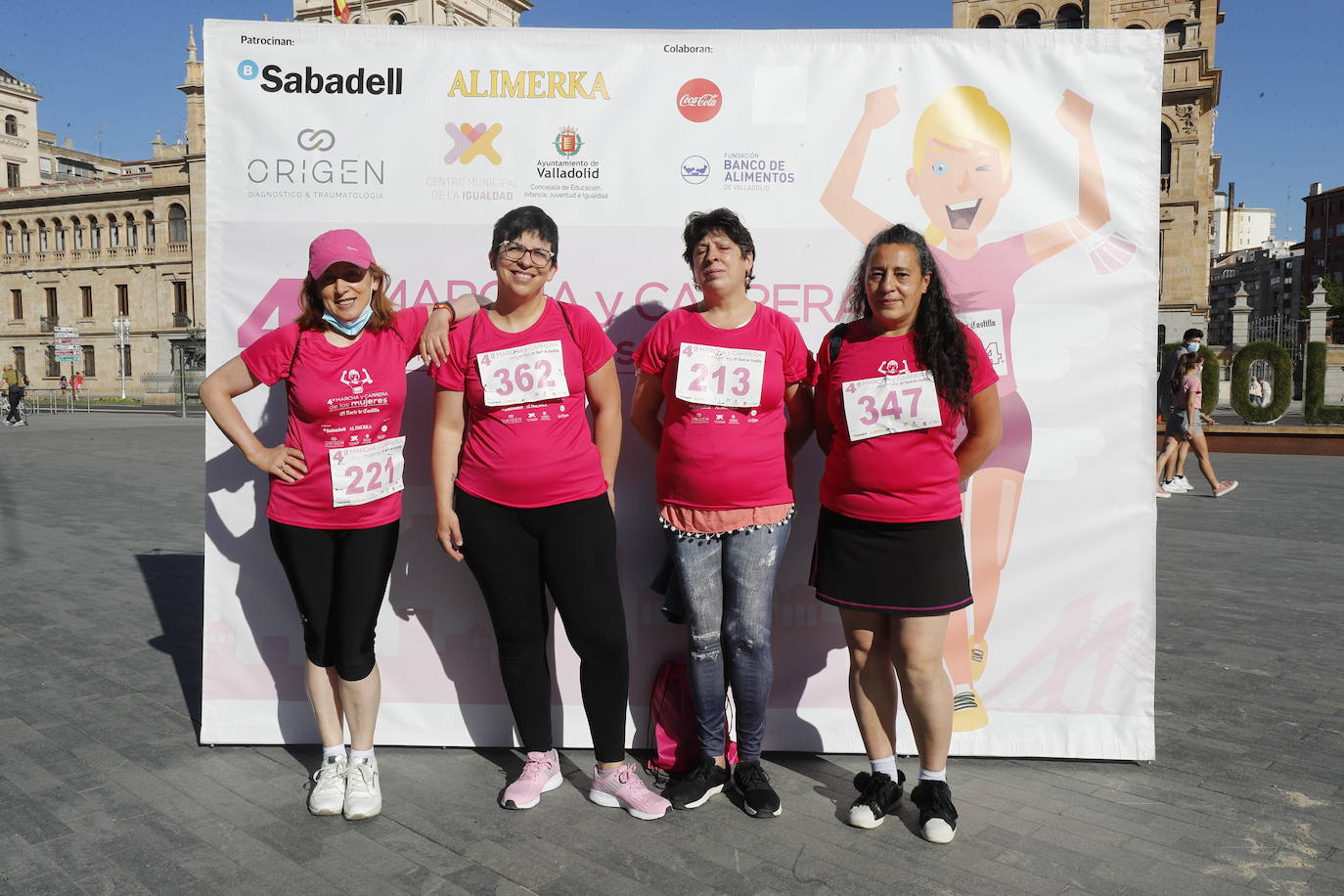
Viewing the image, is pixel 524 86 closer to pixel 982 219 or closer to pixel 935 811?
pixel 982 219

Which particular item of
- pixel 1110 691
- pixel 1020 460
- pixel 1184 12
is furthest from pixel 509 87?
pixel 1184 12

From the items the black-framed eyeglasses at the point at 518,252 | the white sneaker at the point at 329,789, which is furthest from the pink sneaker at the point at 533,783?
the black-framed eyeglasses at the point at 518,252

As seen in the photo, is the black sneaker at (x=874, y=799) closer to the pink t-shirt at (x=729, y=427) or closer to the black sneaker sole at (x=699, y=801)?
the black sneaker sole at (x=699, y=801)

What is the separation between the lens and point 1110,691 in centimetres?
379

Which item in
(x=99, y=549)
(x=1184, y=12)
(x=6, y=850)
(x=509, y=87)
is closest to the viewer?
(x=6, y=850)

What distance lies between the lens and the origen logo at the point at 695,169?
3748mm

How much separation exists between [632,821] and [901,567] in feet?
4.02

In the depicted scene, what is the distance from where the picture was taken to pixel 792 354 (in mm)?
3215

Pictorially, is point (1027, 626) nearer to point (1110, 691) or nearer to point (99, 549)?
point (1110, 691)

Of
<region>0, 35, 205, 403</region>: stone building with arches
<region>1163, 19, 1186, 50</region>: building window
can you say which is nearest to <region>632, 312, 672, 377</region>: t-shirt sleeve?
<region>1163, 19, 1186, 50</region>: building window

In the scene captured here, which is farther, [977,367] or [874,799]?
[874,799]

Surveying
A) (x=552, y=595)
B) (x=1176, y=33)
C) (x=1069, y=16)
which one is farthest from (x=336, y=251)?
(x=1069, y=16)

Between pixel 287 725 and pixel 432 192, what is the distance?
87.0 inches

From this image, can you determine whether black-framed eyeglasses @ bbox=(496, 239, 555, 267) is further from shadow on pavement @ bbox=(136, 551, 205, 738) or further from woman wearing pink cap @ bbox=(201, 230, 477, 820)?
shadow on pavement @ bbox=(136, 551, 205, 738)
